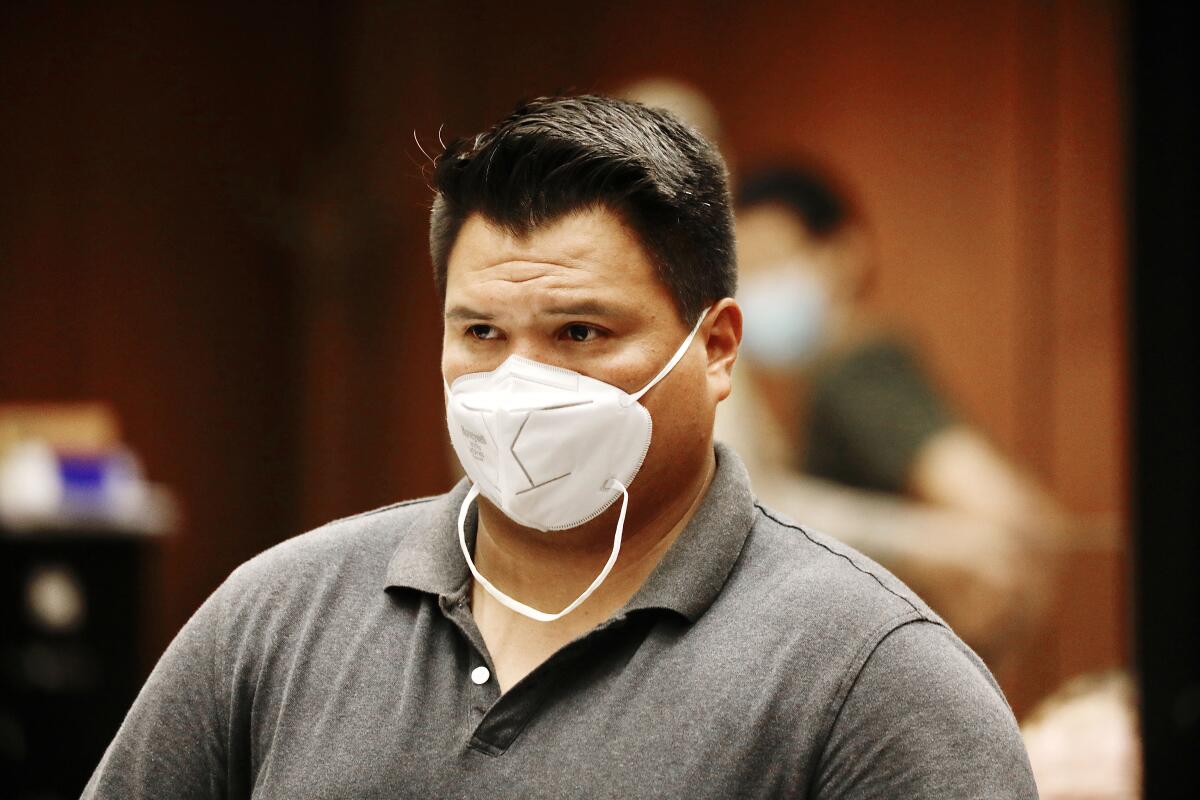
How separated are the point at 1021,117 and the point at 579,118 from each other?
3090 mm

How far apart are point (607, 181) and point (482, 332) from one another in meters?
0.23

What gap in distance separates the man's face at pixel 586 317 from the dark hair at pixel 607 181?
20 millimetres

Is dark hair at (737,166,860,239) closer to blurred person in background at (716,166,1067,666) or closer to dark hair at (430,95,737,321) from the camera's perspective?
blurred person in background at (716,166,1067,666)

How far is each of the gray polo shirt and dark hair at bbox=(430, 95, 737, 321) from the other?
0.88ft

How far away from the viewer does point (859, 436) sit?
4.54 m

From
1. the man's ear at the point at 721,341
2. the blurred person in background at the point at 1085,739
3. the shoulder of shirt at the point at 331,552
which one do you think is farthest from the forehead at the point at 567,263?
the blurred person in background at the point at 1085,739

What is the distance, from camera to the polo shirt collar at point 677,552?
1.58 meters

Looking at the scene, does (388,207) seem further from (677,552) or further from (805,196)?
(677,552)

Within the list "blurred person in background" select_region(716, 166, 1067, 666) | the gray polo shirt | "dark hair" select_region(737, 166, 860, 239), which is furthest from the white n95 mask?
"dark hair" select_region(737, 166, 860, 239)

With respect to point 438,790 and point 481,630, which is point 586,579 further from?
point 438,790

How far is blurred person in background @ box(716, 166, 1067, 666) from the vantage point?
170 inches

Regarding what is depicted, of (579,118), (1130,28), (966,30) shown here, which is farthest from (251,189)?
(579,118)

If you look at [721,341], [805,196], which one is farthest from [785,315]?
[721,341]

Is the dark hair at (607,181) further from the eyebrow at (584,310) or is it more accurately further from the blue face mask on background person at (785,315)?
the blue face mask on background person at (785,315)
